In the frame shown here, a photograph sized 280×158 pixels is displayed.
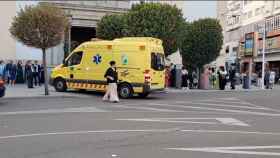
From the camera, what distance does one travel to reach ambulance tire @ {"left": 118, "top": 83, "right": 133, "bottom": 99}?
23.6 metres

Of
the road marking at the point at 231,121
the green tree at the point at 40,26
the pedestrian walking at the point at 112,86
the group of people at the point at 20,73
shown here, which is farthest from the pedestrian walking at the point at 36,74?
the road marking at the point at 231,121

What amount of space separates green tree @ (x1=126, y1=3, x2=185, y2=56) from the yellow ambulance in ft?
23.1

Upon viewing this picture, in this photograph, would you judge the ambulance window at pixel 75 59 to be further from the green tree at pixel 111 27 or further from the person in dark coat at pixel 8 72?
the green tree at pixel 111 27

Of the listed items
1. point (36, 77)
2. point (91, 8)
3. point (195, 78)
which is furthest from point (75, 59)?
point (91, 8)

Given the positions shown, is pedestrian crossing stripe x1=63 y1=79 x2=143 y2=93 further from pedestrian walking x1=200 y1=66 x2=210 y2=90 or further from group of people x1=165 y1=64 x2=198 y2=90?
pedestrian walking x1=200 y1=66 x2=210 y2=90

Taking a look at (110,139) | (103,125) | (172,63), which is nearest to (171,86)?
(172,63)

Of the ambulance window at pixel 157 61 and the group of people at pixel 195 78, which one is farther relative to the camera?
the group of people at pixel 195 78

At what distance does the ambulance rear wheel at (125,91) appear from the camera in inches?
931

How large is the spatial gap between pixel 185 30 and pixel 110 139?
23.6 metres

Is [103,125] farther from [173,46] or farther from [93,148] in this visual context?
[173,46]

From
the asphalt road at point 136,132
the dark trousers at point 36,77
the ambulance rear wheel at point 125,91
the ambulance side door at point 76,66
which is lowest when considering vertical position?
the asphalt road at point 136,132

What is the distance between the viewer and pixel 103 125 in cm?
1302

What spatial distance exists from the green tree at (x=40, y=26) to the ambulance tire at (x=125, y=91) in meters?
3.23

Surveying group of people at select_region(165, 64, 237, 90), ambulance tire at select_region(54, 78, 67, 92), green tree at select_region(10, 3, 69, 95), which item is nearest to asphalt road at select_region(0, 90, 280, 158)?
green tree at select_region(10, 3, 69, 95)
